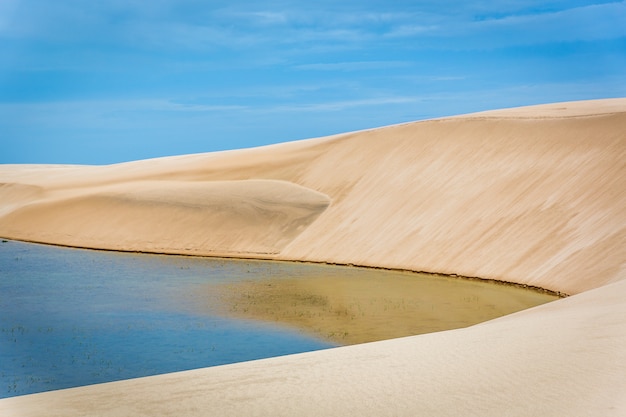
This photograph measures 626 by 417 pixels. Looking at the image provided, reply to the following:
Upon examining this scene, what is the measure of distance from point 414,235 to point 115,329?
591 inches

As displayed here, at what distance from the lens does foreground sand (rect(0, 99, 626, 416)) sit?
8.56 meters

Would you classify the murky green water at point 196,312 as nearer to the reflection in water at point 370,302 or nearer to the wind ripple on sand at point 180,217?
the reflection in water at point 370,302

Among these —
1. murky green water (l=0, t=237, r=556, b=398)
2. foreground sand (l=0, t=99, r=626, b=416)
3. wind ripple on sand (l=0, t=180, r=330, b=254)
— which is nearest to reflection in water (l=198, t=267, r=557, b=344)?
murky green water (l=0, t=237, r=556, b=398)

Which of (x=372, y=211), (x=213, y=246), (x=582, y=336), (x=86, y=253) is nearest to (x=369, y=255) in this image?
(x=372, y=211)

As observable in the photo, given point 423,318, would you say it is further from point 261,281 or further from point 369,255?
point 369,255

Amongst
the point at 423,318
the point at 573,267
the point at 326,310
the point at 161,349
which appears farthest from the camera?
the point at 573,267

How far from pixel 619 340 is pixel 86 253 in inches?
1205

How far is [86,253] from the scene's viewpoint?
37.1m

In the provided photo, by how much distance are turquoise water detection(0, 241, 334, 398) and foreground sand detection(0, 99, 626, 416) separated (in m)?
3.53

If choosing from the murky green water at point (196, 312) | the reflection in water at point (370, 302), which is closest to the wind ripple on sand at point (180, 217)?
the murky green water at point (196, 312)

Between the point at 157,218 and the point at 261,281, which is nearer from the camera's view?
the point at 261,281

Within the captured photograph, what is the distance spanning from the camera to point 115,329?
17.8m

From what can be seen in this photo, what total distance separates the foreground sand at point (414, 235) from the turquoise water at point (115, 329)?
3.53 m

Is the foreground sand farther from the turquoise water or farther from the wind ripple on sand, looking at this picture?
the turquoise water
